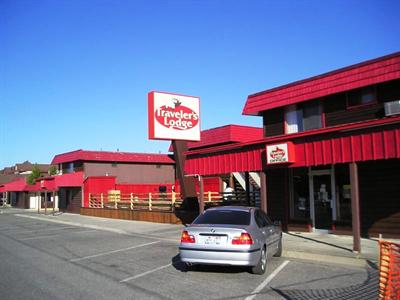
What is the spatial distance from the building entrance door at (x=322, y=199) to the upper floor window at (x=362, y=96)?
104 inches

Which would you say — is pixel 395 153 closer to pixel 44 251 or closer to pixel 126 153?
pixel 44 251

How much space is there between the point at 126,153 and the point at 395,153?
35.4 m

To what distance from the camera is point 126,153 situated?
45.2 meters

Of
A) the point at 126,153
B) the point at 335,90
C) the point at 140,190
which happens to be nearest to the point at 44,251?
the point at 335,90

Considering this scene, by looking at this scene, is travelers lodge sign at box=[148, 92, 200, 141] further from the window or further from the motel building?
the window

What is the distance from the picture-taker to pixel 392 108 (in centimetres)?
1467

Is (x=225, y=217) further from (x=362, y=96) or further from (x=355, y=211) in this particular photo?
(x=362, y=96)

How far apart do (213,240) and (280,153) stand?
6487 mm

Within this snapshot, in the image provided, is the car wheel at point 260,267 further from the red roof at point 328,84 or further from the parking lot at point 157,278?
the red roof at point 328,84

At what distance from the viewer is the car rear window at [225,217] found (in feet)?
→ 32.5

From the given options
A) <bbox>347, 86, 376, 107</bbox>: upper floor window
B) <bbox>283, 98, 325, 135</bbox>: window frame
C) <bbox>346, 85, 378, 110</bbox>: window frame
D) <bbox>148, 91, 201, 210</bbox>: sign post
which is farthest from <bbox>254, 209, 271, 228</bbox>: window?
<bbox>148, 91, 201, 210</bbox>: sign post

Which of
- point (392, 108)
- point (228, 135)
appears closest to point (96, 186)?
point (228, 135)

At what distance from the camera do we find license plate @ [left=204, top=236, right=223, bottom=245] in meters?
9.32

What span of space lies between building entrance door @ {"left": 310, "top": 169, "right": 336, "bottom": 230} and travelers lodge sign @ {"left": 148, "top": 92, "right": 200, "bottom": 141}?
30.1ft
